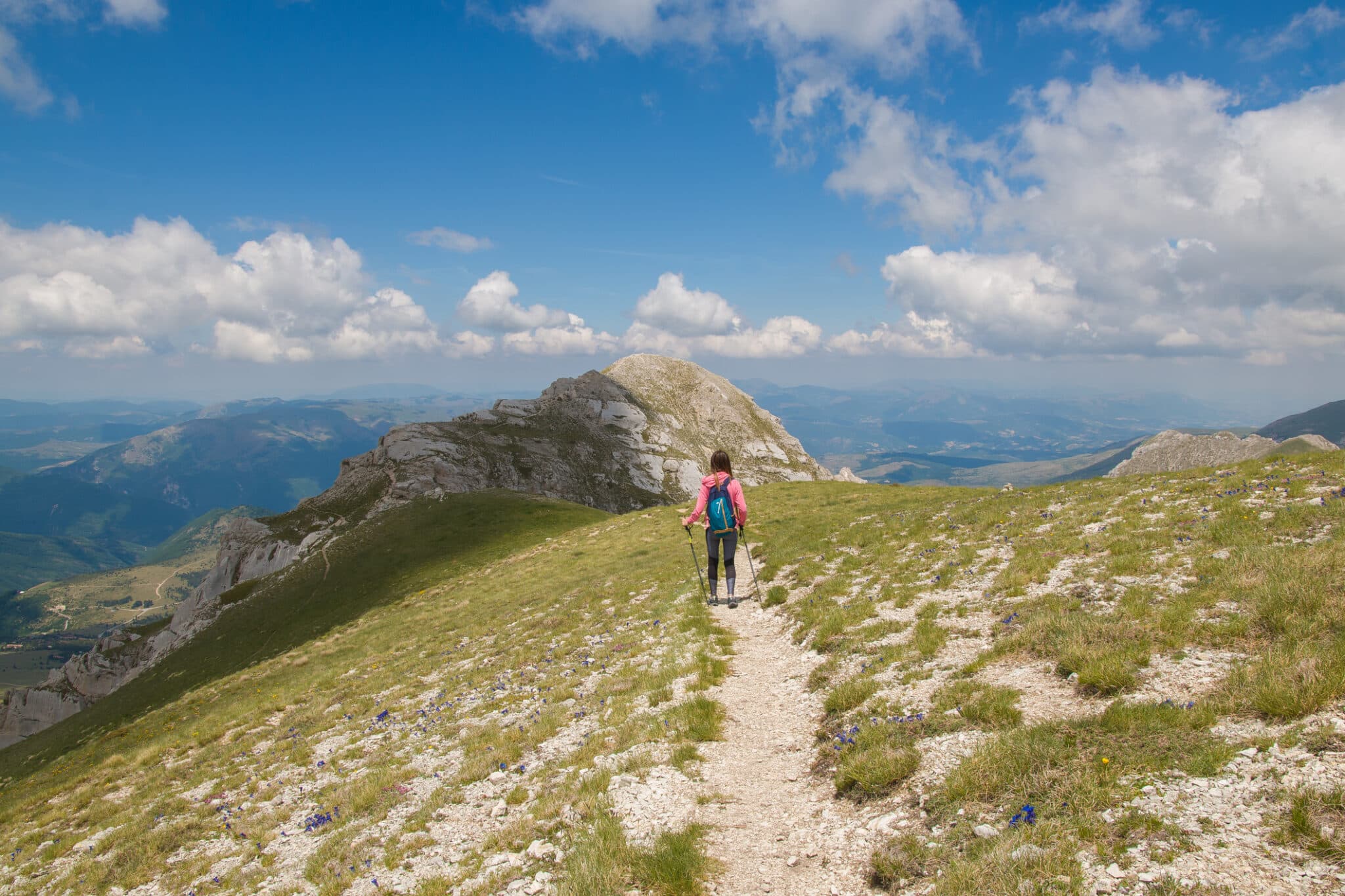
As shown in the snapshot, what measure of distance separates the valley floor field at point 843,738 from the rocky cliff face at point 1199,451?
7270cm

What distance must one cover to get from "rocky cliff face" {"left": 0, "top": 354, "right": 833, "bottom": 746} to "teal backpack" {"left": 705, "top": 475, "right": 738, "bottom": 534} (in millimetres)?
58997

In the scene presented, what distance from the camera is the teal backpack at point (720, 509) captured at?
2000cm

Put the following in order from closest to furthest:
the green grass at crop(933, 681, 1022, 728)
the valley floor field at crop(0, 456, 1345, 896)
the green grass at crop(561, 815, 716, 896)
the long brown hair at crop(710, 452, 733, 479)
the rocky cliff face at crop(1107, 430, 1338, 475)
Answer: the valley floor field at crop(0, 456, 1345, 896) < the green grass at crop(561, 815, 716, 896) < the green grass at crop(933, 681, 1022, 728) < the long brown hair at crop(710, 452, 733, 479) < the rocky cliff face at crop(1107, 430, 1338, 475)

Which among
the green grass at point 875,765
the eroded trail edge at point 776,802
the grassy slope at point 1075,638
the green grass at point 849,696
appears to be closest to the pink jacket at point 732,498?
the grassy slope at point 1075,638

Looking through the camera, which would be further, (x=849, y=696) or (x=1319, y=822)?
(x=849, y=696)

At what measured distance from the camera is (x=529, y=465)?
115 meters

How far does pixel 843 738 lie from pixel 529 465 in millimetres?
109583

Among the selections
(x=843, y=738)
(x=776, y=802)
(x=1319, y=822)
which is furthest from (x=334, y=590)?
(x=1319, y=822)

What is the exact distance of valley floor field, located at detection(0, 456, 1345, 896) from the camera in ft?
22.7

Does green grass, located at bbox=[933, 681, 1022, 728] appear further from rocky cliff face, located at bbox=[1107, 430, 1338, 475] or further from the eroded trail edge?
rocky cliff face, located at bbox=[1107, 430, 1338, 475]

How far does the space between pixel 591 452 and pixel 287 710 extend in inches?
4259

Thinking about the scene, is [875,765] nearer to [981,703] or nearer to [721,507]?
[981,703]

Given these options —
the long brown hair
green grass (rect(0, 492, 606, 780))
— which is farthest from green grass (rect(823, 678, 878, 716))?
green grass (rect(0, 492, 606, 780))

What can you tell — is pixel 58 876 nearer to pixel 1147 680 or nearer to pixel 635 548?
pixel 1147 680
